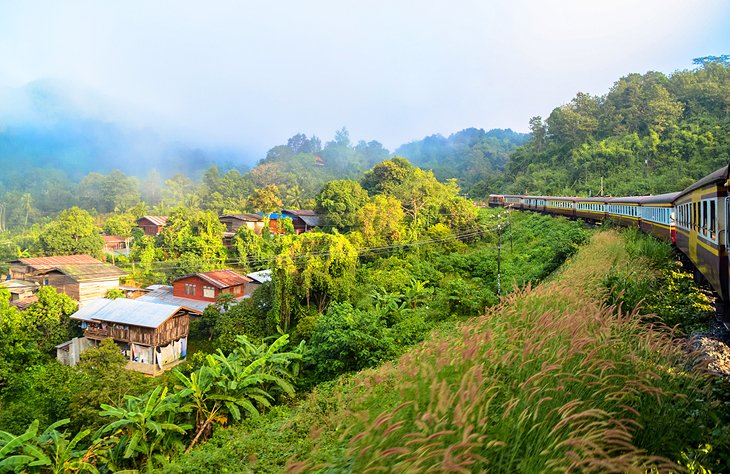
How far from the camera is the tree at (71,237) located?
94.4ft

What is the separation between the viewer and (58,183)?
246 feet

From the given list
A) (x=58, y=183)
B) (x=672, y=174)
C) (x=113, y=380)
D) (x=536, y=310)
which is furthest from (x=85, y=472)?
(x=58, y=183)

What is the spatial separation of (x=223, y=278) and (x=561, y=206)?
2011 centimetres

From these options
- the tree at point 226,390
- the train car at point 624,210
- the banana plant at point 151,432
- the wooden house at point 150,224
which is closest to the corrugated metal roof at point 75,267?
the wooden house at point 150,224

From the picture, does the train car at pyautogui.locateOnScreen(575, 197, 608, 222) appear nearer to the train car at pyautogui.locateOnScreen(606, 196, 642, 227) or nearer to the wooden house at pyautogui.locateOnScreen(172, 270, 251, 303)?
the train car at pyautogui.locateOnScreen(606, 196, 642, 227)

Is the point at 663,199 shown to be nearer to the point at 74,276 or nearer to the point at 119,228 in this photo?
the point at 74,276

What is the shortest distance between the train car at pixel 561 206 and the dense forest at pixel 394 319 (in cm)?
94

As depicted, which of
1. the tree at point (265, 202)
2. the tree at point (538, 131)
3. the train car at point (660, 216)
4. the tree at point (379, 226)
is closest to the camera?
the train car at point (660, 216)

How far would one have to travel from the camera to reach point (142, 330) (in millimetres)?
17016

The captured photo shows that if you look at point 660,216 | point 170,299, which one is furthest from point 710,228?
point 170,299

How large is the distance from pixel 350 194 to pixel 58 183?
228 feet

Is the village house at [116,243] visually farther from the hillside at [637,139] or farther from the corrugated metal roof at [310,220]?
the hillside at [637,139]

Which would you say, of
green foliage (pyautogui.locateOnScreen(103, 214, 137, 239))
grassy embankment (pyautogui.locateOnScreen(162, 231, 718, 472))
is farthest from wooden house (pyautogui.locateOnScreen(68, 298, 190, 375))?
green foliage (pyautogui.locateOnScreen(103, 214, 137, 239))

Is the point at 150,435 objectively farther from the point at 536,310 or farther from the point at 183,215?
the point at 183,215
